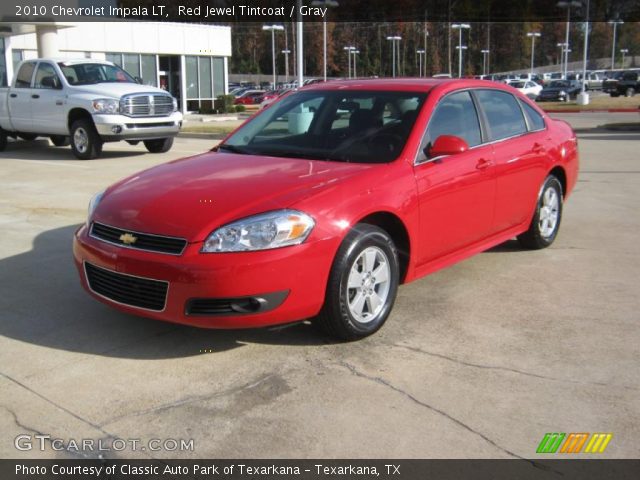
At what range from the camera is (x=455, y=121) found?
528 centimetres

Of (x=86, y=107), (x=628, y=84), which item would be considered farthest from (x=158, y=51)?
(x=628, y=84)

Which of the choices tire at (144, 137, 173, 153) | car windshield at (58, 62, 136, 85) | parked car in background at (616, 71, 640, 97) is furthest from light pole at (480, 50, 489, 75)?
car windshield at (58, 62, 136, 85)

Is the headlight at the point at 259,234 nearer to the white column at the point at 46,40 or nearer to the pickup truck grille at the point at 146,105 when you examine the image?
the pickup truck grille at the point at 146,105

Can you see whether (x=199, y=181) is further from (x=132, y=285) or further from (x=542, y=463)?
(x=542, y=463)

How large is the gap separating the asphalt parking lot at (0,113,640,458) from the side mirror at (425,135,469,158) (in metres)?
1.12

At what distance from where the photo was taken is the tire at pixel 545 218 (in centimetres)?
635

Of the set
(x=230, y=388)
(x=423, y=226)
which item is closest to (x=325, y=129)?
(x=423, y=226)

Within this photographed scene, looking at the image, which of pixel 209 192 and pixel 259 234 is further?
pixel 209 192

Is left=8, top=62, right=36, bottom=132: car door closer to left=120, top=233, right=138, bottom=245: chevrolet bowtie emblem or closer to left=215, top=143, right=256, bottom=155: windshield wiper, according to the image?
left=215, top=143, right=256, bottom=155: windshield wiper

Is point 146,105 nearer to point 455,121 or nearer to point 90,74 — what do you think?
point 90,74

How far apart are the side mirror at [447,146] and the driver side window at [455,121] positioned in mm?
92

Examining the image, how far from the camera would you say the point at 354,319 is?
4.26 m

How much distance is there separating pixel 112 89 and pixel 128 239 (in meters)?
10.6

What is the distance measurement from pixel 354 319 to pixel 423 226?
90 centimetres
